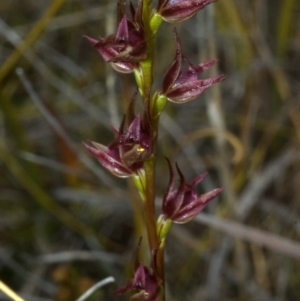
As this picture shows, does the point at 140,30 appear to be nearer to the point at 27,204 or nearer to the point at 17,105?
the point at 27,204

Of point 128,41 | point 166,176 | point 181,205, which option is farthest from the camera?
point 166,176

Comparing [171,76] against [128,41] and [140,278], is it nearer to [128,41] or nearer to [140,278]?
[128,41]

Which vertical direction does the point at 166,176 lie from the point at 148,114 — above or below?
below

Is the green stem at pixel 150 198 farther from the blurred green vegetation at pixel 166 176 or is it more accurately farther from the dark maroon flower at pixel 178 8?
the blurred green vegetation at pixel 166 176

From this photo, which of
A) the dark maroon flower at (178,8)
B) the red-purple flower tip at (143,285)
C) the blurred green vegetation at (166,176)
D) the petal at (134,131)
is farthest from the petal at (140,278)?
the blurred green vegetation at (166,176)

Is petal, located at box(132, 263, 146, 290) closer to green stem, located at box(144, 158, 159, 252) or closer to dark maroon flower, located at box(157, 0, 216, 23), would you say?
green stem, located at box(144, 158, 159, 252)

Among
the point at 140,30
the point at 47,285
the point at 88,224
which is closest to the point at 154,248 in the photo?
the point at 140,30

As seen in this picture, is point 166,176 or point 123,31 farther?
point 166,176

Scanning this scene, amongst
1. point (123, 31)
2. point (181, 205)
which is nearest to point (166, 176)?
point (181, 205)
